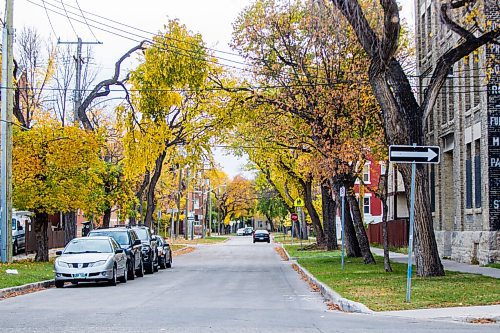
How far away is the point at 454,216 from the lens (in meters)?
32.8

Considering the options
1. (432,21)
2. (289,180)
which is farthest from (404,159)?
(289,180)

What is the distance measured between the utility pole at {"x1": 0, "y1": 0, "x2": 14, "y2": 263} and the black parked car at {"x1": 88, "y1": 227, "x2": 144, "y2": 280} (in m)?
2.98

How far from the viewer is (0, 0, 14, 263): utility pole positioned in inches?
1066

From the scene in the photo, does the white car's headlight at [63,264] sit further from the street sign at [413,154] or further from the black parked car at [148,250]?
the street sign at [413,154]

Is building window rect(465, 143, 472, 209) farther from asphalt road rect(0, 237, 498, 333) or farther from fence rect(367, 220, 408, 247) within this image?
fence rect(367, 220, 408, 247)

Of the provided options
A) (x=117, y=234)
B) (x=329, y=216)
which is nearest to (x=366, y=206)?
(x=329, y=216)

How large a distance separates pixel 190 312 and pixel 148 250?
578 inches

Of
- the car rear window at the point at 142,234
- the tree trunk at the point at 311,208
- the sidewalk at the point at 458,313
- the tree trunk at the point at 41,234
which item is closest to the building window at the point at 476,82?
the car rear window at the point at 142,234

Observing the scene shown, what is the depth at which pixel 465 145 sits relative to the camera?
30.3 meters

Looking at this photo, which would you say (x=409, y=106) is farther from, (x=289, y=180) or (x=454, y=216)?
(x=289, y=180)

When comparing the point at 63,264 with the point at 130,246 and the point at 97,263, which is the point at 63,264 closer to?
the point at 97,263

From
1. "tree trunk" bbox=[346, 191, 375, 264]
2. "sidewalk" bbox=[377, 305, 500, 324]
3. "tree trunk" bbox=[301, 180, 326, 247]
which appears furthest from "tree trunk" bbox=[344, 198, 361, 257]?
"sidewalk" bbox=[377, 305, 500, 324]

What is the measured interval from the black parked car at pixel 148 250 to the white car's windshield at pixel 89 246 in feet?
17.6

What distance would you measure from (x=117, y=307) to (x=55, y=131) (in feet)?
52.4
